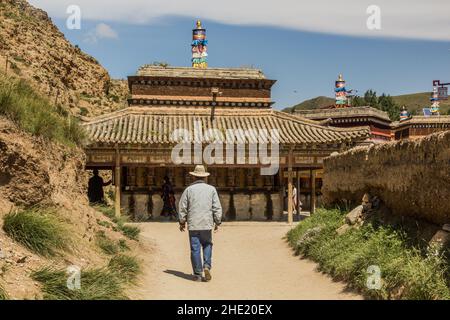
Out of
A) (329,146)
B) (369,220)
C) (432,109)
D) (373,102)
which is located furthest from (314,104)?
(369,220)

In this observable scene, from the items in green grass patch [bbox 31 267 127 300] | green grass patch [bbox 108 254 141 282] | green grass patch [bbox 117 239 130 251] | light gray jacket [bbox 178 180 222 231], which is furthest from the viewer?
green grass patch [bbox 117 239 130 251]

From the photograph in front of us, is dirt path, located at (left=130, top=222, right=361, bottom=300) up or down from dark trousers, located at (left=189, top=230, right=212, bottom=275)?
down

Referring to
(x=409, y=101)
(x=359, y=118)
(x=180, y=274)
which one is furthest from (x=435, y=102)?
(x=409, y=101)

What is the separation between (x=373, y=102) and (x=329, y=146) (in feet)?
147

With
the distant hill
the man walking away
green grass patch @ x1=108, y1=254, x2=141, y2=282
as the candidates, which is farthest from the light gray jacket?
the distant hill

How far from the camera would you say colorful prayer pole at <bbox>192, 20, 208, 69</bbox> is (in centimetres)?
2586

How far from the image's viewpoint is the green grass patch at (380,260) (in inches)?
226

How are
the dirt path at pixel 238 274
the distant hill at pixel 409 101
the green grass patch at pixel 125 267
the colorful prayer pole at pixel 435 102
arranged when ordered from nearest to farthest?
the dirt path at pixel 238 274, the green grass patch at pixel 125 267, the colorful prayer pole at pixel 435 102, the distant hill at pixel 409 101

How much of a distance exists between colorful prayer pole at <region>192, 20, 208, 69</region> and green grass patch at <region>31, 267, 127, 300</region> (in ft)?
66.5

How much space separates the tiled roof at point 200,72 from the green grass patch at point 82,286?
704 inches

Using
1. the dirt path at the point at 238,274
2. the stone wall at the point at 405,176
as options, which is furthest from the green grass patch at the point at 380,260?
the stone wall at the point at 405,176

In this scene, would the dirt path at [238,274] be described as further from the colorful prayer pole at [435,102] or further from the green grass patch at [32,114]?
the colorful prayer pole at [435,102]

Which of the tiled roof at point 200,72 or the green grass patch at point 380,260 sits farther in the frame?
the tiled roof at point 200,72

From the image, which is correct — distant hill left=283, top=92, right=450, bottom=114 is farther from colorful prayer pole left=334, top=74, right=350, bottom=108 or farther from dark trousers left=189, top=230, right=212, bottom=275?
dark trousers left=189, top=230, right=212, bottom=275
